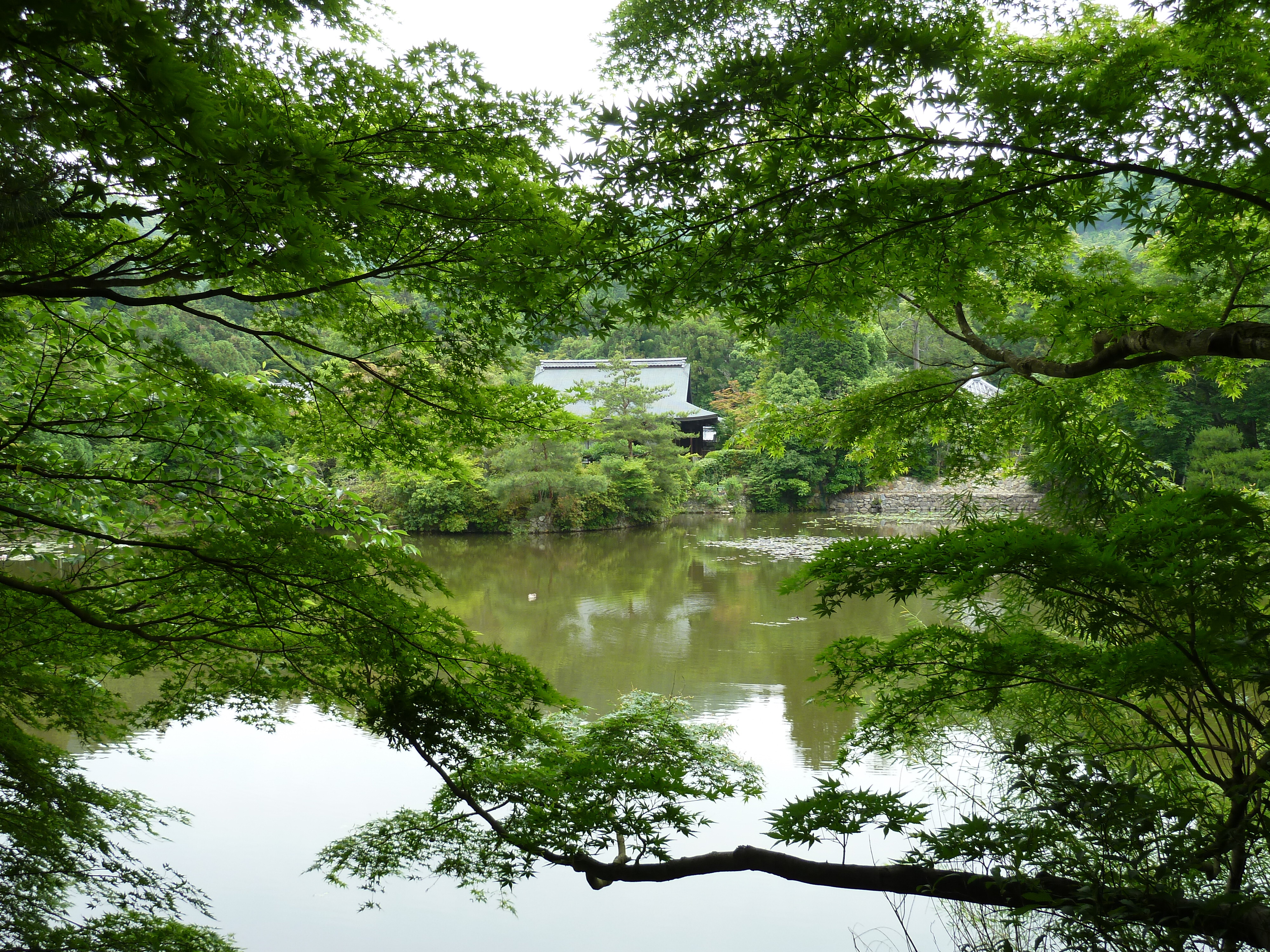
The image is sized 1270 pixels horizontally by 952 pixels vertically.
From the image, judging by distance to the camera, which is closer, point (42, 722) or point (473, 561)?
point (42, 722)

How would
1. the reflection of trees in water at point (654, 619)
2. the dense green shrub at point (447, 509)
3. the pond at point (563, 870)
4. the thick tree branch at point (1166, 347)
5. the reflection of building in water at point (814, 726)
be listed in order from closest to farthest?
the thick tree branch at point (1166, 347) → the pond at point (563, 870) → the reflection of building in water at point (814, 726) → the reflection of trees in water at point (654, 619) → the dense green shrub at point (447, 509)

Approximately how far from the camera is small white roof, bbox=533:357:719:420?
65.8 ft

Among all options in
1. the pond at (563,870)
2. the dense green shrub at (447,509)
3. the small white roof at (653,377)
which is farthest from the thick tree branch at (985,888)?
the small white roof at (653,377)

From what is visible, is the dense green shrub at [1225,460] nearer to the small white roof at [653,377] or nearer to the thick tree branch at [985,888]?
the thick tree branch at [985,888]

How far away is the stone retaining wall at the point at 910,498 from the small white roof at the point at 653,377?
416 cm

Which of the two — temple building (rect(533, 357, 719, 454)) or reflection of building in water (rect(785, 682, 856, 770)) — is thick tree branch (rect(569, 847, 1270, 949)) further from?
temple building (rect(533, 357, 719, 454))

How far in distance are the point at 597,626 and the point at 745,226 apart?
761 cm

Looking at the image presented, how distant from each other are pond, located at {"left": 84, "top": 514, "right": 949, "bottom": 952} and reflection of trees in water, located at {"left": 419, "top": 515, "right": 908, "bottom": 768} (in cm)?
3

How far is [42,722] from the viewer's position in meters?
6.11

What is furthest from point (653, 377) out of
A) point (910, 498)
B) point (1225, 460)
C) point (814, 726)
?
point (814, 726)

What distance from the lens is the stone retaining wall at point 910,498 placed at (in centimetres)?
1833

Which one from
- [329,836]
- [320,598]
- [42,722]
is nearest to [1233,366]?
[320,598]

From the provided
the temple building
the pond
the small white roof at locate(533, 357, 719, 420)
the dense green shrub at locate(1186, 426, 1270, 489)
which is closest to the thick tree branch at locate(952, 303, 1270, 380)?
the pond

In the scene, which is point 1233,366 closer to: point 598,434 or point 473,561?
point 598,434
